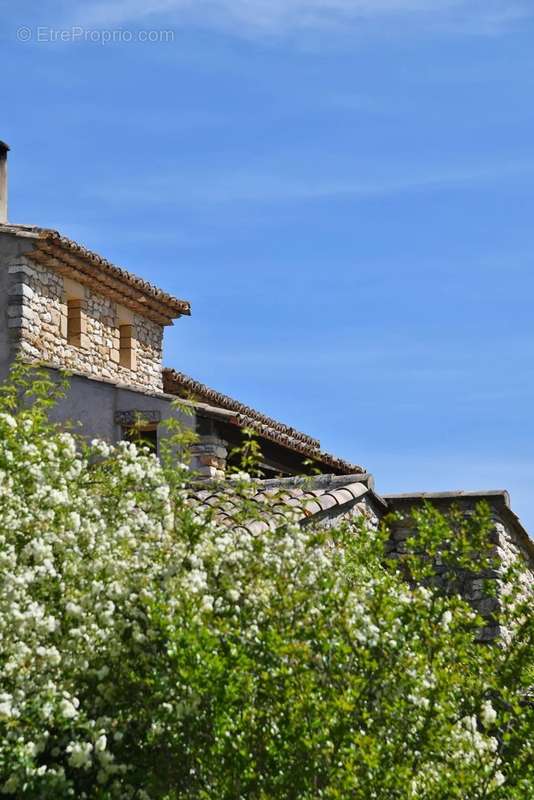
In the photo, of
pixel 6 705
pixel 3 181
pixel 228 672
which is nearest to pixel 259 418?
pixel 3 181

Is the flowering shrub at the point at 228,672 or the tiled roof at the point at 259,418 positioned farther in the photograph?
the tiled roof at the point at 259,418

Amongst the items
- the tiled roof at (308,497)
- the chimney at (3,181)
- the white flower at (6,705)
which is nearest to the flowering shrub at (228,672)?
the white flower at (6,705)

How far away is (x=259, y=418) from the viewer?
2102 centimetres

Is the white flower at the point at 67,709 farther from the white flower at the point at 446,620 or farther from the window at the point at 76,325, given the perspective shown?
the window at the point at 76,325

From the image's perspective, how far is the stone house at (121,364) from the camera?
13609mm

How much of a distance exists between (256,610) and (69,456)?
Answer: 1.89 meters

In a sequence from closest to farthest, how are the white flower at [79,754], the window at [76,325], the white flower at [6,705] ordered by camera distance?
1. the white flower at [79,754]
2. the white flower at [6,705]
3. the window at [76,325]

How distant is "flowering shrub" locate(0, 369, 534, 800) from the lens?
6.18 metres

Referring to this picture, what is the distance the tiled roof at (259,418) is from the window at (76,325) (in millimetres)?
1551

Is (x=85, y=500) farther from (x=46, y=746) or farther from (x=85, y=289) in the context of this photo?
(x=85, y=289)

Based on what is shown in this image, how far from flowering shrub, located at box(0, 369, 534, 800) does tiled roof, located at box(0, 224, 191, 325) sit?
10.2 m

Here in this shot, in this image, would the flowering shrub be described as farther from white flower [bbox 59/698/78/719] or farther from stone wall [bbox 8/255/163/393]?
stone wall [bbox 8/255/163/393]

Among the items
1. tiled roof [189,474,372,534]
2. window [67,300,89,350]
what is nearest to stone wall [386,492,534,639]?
tiled roof [189,474,372,534]

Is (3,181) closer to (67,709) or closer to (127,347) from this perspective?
(127,347)
